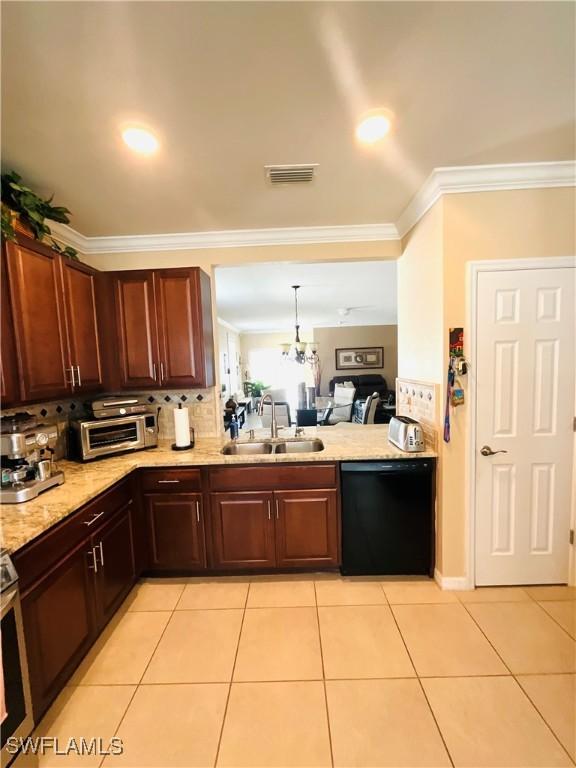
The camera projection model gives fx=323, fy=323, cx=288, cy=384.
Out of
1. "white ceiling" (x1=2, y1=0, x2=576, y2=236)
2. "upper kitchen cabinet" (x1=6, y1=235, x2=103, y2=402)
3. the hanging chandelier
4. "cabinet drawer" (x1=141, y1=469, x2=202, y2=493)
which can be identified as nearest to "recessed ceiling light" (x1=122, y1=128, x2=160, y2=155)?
"white ceiling" (x1=2, y1=0, x2=576, y2=236)

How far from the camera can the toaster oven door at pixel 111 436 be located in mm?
2219

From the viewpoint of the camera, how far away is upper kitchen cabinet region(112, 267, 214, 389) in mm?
2482

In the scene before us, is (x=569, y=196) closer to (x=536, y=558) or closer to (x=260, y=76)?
(x=260, y=76)

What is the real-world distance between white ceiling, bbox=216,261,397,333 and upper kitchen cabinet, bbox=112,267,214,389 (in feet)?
2.37

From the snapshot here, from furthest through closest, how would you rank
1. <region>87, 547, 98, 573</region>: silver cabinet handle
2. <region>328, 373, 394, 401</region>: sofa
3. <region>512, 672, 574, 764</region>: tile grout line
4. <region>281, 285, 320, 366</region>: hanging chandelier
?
<region>328, 373, 394, 401</region>: sofa < <region>281, 285, 320, 366</region>: hanging chandelier < <region>87, 547, 98, 573</region>: silver cabinet handle < <region>512, 672, 574, 764</region>: tile grout line

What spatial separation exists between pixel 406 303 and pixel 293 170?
1.35 m

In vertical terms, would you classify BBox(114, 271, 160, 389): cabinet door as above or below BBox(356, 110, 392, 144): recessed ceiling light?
below

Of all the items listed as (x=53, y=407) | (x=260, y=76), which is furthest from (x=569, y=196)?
(x=53, y=407)

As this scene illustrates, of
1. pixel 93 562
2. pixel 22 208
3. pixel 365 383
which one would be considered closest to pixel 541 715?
pixel 93 562

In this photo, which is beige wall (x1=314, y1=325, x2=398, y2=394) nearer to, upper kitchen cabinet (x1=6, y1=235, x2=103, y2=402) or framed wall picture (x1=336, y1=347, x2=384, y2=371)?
framed wall picture (x1=336, y1=347, x2=384, y2=371)

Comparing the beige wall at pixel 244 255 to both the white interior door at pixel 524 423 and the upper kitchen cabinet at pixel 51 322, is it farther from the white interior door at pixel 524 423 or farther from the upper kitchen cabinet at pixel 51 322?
the white interior door at pixel 524 423

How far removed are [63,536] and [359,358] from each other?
26.4ft

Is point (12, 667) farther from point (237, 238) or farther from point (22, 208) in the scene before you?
point (237, 238)

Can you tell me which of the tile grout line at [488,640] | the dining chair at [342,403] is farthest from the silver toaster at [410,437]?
the dining chair at [342,403]
